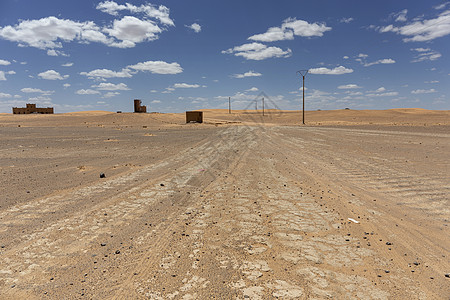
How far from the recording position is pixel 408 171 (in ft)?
29.0

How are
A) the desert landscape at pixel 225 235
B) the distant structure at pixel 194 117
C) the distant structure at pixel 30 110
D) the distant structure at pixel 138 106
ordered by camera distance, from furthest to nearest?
the distant structure at pixel 30 110, the distant structure at pixel 138 106, the distant structure at pixel 194 117, the desert landscape at pixel 225 235

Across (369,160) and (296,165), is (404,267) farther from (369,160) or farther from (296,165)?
(369,160)

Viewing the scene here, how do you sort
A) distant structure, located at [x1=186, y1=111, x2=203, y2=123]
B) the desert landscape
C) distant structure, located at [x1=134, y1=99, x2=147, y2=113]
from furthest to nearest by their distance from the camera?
distant structure, located at [x1=134, y1=99, x2=147, y2=113] < distant structure, located at [x1=186, y1=111, x2=203, y2=123] < the desert landscape

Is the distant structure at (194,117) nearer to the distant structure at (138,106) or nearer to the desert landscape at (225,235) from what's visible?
the distant structure at (138,106)

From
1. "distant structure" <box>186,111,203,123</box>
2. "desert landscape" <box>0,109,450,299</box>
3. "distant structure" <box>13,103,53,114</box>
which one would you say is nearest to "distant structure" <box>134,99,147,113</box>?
"distant structure" <box>186,111,203,123</box>

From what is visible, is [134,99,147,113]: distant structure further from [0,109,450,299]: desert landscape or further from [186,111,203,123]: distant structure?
[0,109,450,299]: desert landscape

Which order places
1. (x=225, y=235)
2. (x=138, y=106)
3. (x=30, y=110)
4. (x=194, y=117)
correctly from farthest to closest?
(x=30, y=110) → (x=138, y=106) → (x=194, y=117) → (x=225, y=235)

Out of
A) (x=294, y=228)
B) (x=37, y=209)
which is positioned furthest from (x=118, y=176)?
(x=294, y=228)

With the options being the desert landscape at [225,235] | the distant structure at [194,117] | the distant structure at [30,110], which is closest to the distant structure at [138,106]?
the distant structure at [194,117]

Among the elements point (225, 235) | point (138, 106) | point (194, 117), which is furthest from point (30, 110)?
point (225, 235)

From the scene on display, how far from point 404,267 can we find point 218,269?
2.46 metres

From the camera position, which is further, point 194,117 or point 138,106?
point 138,106

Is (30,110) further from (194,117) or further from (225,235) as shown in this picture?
(225,235)

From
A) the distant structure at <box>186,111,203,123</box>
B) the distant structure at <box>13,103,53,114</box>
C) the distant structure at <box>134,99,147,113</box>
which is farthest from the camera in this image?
the distant structure at <box>13,103,53,114</box>
